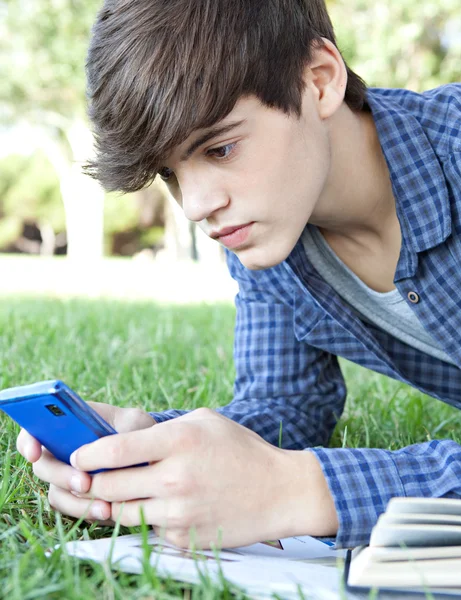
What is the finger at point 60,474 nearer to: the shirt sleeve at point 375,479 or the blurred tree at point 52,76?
the shirt sleeve at point 375,479

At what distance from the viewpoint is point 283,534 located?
1.23m

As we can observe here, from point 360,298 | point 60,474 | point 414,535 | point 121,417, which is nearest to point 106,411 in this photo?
point 121,417

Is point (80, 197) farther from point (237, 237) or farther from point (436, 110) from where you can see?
point (237, 237)

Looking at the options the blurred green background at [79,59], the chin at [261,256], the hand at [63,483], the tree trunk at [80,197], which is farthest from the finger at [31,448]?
the tree trunk at [80,197]

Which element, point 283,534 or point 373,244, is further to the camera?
point 373,244

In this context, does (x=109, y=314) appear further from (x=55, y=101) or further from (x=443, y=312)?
(x=55, y=101)

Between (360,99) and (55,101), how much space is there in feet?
53.8

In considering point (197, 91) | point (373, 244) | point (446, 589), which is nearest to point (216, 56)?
point (197, 91)

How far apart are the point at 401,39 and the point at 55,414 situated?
41.1ft

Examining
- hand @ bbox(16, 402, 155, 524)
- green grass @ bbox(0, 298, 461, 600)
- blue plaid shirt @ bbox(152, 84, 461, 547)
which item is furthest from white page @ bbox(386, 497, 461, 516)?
blue plaid shirt @ bbox(152, 84, 461, 547)

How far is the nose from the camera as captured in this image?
5.24 feet

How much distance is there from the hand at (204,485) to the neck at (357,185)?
946 millimetres

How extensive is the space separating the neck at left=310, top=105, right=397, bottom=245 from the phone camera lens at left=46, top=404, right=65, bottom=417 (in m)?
1.09

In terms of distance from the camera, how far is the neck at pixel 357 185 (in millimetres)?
1973
